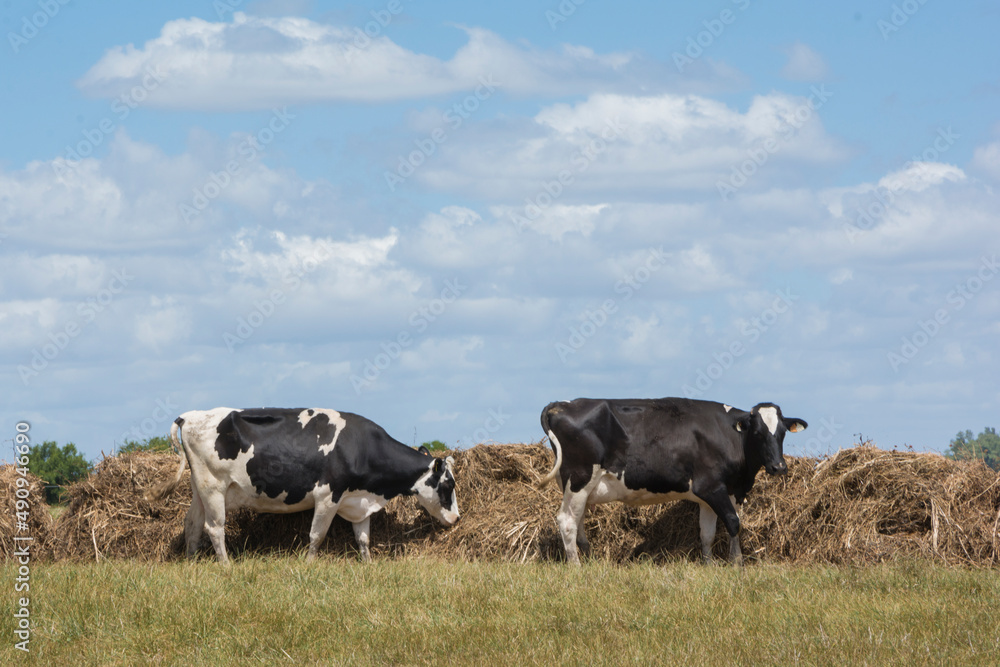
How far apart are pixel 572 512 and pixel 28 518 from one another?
819 centimetres

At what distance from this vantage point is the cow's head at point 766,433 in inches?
578

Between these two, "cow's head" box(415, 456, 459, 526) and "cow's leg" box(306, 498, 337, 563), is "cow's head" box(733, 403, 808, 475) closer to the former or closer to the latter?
"cow's head" box(415, 456, 459, 526)

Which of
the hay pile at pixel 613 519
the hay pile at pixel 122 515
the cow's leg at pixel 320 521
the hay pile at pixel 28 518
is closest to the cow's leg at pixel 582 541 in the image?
the hay pile at pixel 613 519

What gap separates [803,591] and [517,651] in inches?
150

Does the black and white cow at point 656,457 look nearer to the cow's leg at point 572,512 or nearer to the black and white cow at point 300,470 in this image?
the cow's leg at point 572,512

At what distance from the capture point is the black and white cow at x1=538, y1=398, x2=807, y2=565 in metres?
14.7

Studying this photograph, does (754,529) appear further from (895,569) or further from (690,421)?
(895,569)

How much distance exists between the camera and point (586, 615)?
33.9 feet

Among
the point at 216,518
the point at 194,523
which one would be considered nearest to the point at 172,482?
the point at 194,523

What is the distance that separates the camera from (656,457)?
14766 millimetres

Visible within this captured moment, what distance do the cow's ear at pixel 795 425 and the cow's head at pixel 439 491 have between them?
4.88m

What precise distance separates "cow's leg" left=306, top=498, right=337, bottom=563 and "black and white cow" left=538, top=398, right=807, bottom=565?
9.74ft

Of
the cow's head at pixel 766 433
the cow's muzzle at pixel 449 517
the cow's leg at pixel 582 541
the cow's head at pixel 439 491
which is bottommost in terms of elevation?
the cow's leg at pixel 582 541

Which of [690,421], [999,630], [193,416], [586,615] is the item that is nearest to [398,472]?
[193,416]
